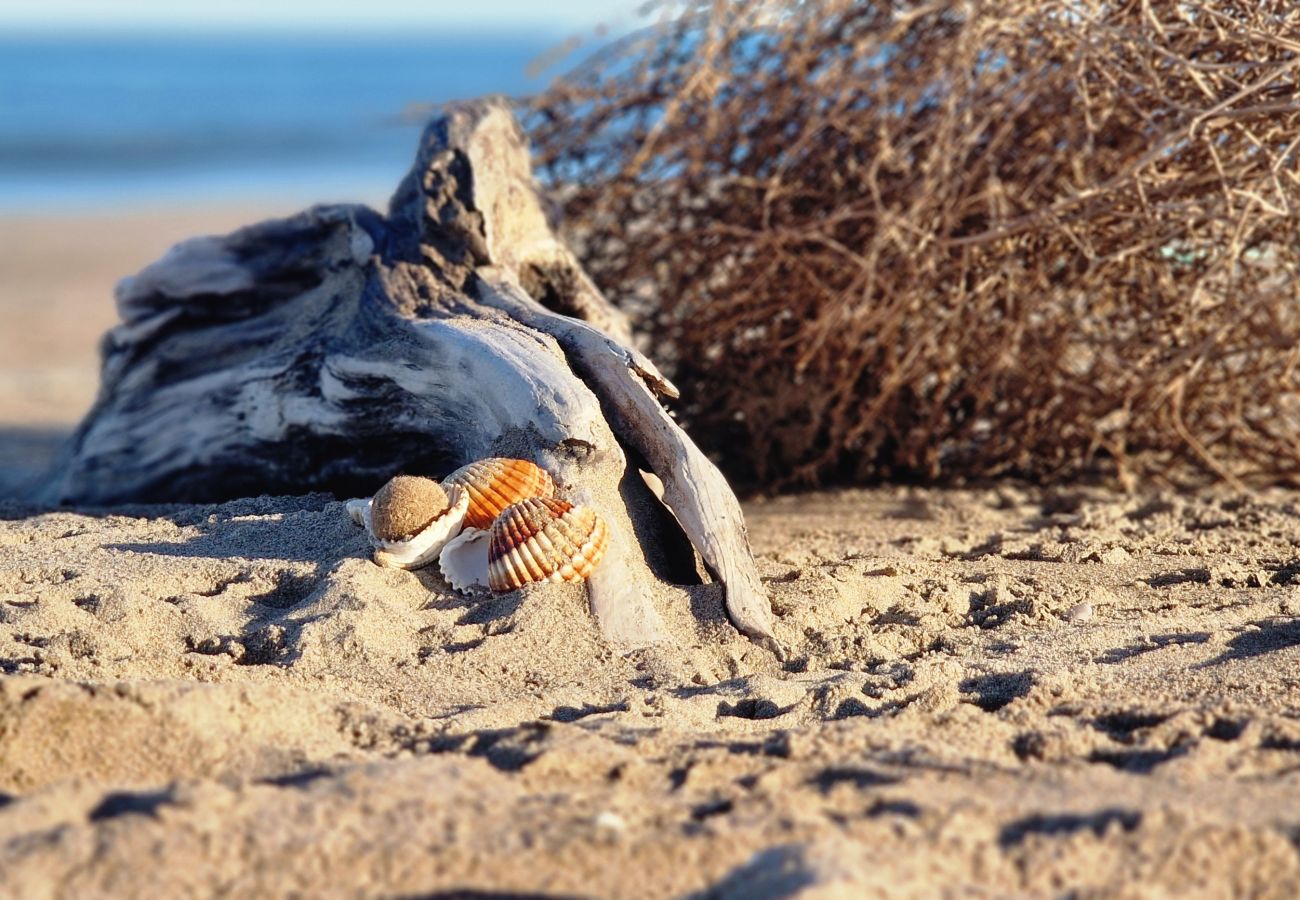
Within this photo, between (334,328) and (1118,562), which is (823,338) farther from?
(334,328)

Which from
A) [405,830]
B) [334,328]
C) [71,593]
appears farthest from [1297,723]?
[334,328]

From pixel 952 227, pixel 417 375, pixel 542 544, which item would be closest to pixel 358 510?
pixel 542 544

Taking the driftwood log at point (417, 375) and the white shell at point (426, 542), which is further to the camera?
the driftwood log at point (417, 375)

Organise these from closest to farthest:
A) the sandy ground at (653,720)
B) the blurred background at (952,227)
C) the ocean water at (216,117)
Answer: the sandy ground at (653,720)
the blurred background at (952,227)
the ocean water at (216,117)

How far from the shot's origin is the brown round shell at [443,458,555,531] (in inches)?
110

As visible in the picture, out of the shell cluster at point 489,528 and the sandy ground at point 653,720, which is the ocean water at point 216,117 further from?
the sandy ground at point 653,720

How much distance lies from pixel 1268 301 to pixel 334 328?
2711mm

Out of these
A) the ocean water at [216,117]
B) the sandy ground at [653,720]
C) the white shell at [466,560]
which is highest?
the ocean water at [216,117]

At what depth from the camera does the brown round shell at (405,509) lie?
2.73 m

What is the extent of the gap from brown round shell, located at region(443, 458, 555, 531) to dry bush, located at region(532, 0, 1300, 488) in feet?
4.89

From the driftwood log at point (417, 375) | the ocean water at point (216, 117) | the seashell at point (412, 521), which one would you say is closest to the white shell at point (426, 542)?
the seashell at point (412, 521)

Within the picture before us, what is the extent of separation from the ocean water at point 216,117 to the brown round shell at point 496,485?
7.50ft

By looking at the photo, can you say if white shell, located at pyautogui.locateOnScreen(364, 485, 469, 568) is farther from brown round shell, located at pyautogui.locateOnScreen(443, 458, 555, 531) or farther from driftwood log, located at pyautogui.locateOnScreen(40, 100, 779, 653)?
driftwood log, located at pyautogui.locateOnScreen(40, 100, 779, 653)

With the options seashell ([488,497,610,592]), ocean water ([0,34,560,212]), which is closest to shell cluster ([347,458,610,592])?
seashell ([488,497,610,592])
